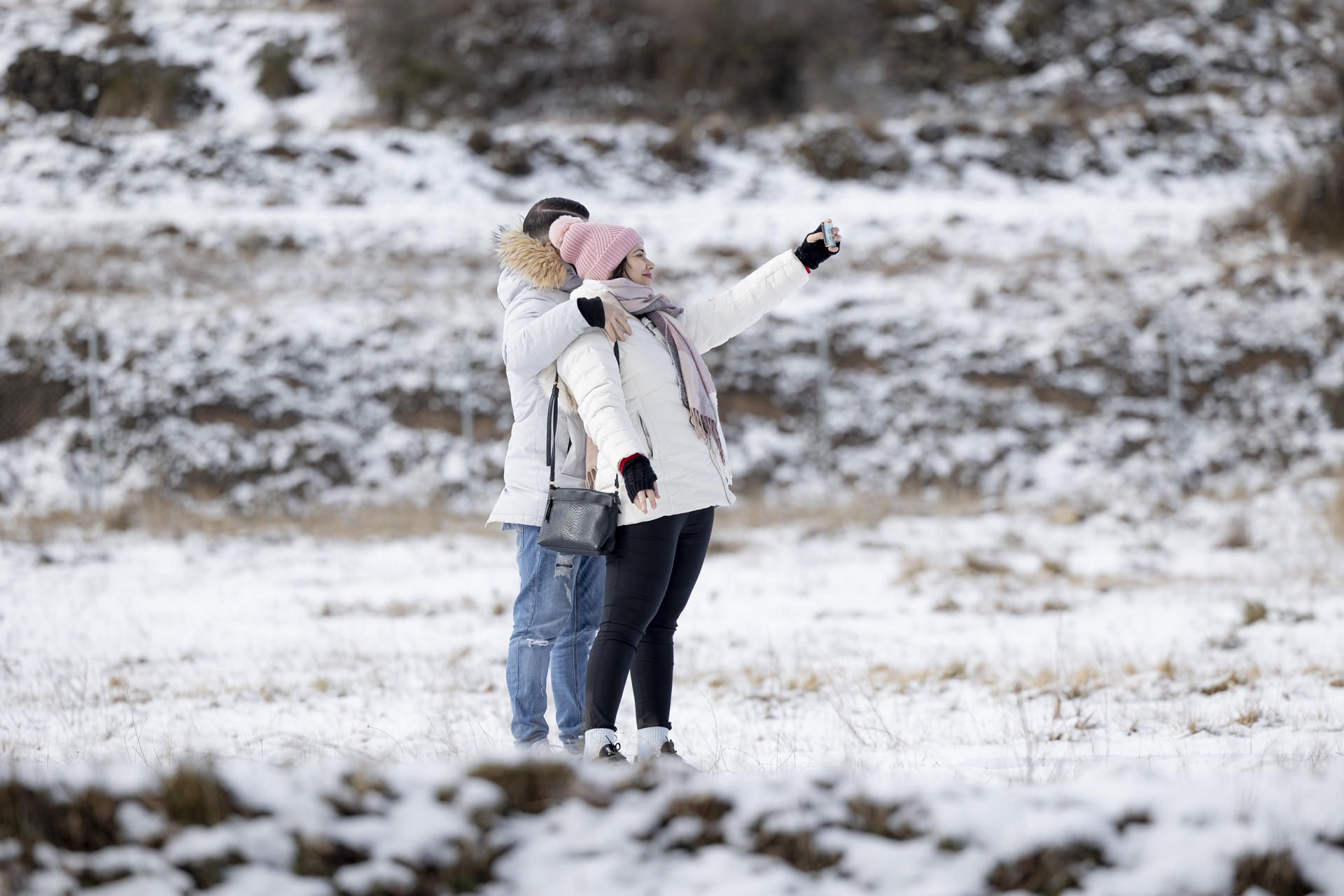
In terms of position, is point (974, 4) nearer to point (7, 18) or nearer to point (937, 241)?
point (937, 241)

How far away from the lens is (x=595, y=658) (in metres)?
3.22

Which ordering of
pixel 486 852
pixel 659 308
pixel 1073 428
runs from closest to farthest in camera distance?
pixel 486 852
pixel 659 308
pixel 1073 428

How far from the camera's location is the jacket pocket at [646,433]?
3.29 metres

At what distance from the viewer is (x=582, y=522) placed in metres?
3.22

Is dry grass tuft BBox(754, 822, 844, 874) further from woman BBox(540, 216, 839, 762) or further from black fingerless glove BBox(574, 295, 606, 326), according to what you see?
black fingerless glove BBox(574, 295, 606, 326)

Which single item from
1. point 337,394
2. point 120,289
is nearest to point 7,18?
point 120,289

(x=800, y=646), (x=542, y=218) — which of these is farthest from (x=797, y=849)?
(x=800, y=646)

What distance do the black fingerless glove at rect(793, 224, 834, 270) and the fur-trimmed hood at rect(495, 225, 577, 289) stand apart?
30.2 inches

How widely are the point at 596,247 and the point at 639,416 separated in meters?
0.55

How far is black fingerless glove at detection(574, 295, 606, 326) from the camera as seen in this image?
126 inches

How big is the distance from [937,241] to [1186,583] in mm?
9639

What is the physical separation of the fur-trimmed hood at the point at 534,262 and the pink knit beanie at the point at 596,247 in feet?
0.25

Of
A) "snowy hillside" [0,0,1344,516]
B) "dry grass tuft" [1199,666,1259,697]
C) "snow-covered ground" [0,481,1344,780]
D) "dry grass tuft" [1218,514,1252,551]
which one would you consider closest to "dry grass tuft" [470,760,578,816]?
"snow-covered ground" [0,481,1344,780]

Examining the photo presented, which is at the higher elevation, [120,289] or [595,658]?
[120,289]
